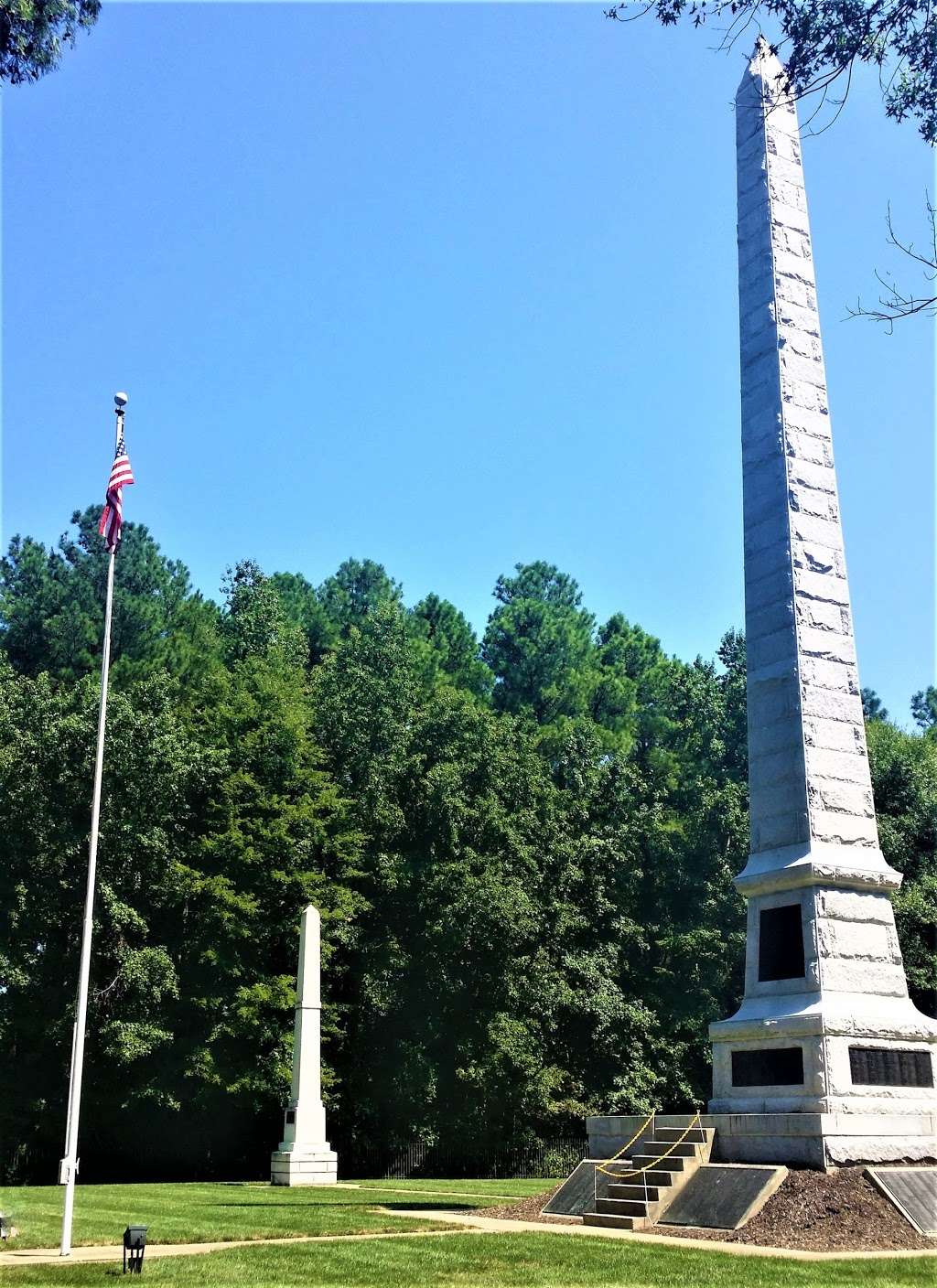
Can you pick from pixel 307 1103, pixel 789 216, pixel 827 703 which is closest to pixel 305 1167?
pixel 307 1103

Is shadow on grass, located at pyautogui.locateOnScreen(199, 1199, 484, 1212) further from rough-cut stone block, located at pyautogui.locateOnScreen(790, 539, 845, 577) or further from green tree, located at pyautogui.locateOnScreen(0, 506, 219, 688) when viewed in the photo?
green tree, located at pyautogui.locateOnScreen(0, 506, 219, 688)

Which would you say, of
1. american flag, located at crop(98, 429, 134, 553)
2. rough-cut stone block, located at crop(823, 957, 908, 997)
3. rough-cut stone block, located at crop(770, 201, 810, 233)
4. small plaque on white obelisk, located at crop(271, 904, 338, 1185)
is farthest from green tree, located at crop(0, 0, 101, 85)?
small plaque on white obelisk, located at crop(271, 904, 338, 1185)

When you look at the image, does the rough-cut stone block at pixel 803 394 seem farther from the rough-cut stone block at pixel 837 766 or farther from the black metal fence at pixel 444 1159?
the black metal fence at pixel 444 1159

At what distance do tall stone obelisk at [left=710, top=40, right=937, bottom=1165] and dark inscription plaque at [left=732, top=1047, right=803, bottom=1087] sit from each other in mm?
24

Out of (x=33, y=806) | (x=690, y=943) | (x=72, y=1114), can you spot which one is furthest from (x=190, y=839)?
(x=72, y=1114)

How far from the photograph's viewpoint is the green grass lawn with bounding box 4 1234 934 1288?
10.3 m

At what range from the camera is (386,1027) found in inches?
1385

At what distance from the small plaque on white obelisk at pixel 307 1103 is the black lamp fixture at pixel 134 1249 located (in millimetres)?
15527

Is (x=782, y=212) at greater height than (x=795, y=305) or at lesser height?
greater

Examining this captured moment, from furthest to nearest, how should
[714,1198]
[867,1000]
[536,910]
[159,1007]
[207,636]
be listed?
[207,636] → [536,910] → [159,1007] → [867,1000] → [714,1198]

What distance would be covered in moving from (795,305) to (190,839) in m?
24.2

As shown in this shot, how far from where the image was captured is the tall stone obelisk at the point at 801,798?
1468 centimetres

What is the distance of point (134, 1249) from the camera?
10984 millimetres

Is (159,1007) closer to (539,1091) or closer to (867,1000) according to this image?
(539,1091)
